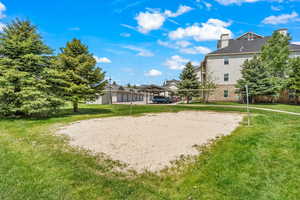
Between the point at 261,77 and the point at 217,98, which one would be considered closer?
the point at 261,77

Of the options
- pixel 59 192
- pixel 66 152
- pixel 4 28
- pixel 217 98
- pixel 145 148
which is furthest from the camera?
pixel 217 98

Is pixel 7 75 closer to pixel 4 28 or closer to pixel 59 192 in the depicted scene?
pixel 4 28

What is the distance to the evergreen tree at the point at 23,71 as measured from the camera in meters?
8.63

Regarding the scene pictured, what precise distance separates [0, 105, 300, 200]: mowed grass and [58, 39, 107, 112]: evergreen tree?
6922 mm

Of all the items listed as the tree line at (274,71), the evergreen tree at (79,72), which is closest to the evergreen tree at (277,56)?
the tree line at (274,71)

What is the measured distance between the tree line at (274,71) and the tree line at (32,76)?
20.2 metres

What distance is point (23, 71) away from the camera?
9.17 meters

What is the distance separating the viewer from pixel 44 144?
4.85 meters

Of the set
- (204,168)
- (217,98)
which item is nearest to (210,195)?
(204,168)

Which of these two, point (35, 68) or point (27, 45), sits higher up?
point (27, 45)

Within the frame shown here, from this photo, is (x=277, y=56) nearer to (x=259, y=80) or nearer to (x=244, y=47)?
(x=259, y=80)

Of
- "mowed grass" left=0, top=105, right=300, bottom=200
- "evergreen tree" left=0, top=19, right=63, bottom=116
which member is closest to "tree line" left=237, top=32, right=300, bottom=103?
"mowed grass" left=0, top=105, right=300, bottom=200

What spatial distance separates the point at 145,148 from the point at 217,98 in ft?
77.9

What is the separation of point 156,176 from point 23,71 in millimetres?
10324
